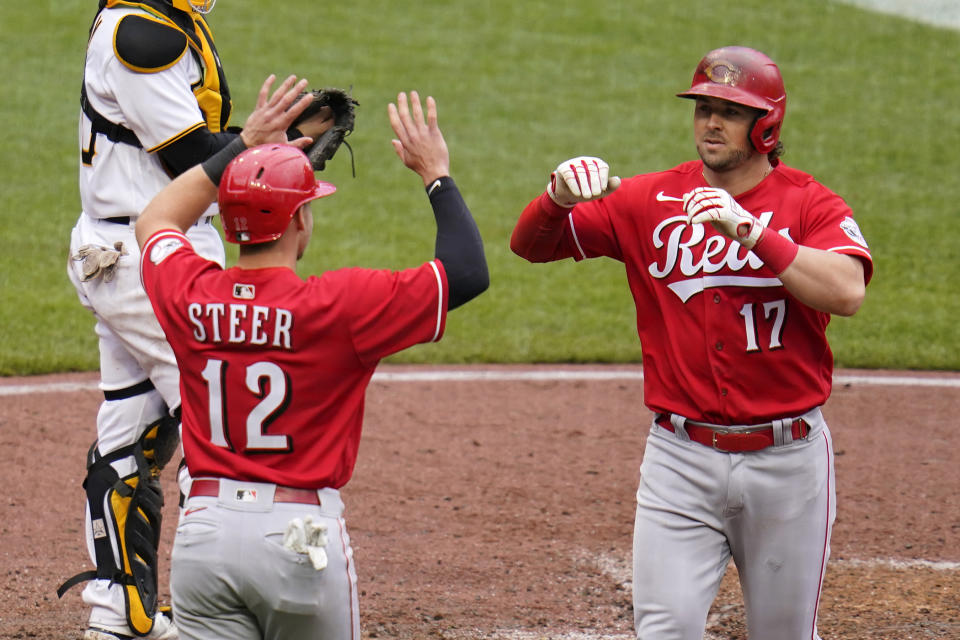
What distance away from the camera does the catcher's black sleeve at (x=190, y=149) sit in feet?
13.9

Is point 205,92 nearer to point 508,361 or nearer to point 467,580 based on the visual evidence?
point 467,580

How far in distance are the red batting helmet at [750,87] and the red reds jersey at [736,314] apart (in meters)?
0.14

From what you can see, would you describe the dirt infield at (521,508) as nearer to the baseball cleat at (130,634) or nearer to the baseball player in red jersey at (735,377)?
the baseball cleat at (130,634)

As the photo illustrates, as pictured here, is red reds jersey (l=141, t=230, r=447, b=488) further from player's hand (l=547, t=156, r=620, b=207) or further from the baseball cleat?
the baseball cleat

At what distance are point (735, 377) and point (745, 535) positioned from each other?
1.43 ft

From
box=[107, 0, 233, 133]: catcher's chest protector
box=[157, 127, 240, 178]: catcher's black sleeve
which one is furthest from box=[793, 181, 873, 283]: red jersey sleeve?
box=[107, 0, 233, 133]: catcher's chest protector

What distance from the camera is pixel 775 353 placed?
3.64 metres

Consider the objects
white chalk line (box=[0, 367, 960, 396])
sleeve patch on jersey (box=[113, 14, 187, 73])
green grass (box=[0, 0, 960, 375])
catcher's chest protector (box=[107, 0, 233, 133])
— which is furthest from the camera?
green grass (box=[0, 0, 960, 375])

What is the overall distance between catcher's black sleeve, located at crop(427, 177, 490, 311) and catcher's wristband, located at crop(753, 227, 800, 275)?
728 mm

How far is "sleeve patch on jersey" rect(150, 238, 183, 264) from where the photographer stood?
3280 mm

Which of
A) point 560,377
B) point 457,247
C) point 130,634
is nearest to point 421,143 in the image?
point 457,247

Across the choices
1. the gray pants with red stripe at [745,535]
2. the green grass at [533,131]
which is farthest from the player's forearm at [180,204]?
the green grass at [533,131]

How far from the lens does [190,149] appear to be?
426cm

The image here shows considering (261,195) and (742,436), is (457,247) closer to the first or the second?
(261,195)
